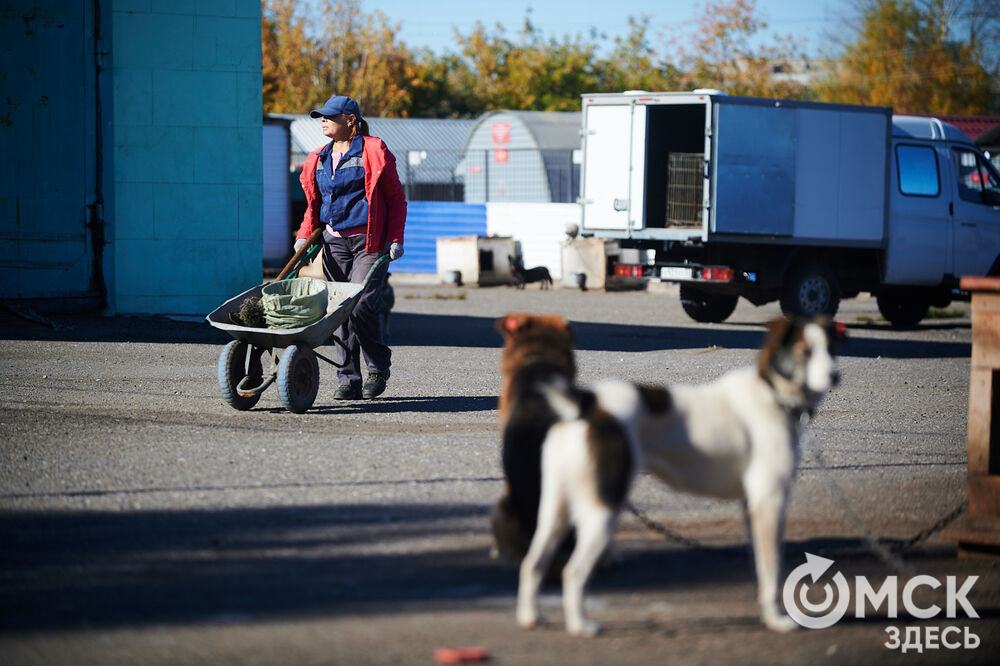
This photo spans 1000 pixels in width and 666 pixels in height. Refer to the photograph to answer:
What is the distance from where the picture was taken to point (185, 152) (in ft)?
47.6

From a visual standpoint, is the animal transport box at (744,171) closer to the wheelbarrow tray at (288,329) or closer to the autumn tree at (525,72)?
the wheelbarrow tray at (288,329)

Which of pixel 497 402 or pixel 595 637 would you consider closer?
pixel 595 637

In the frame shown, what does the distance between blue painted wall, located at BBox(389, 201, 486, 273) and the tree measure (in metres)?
31.5

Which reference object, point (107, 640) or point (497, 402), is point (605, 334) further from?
point (107, 640)

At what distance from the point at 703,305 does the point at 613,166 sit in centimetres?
257

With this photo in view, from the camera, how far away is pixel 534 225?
28.7m

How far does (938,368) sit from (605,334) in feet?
14.3

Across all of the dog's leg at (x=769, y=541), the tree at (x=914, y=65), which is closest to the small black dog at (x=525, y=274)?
the dog's leg at (x=769, y=541)

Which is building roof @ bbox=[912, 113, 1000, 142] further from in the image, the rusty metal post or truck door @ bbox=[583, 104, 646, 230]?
the rusty metal post

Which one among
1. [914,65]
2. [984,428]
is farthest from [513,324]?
[914,65]

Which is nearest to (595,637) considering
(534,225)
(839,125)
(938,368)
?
(938,368)

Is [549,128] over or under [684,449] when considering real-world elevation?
over

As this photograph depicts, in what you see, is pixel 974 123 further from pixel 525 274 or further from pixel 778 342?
pixel 778 342

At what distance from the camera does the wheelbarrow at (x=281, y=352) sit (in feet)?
27.3
